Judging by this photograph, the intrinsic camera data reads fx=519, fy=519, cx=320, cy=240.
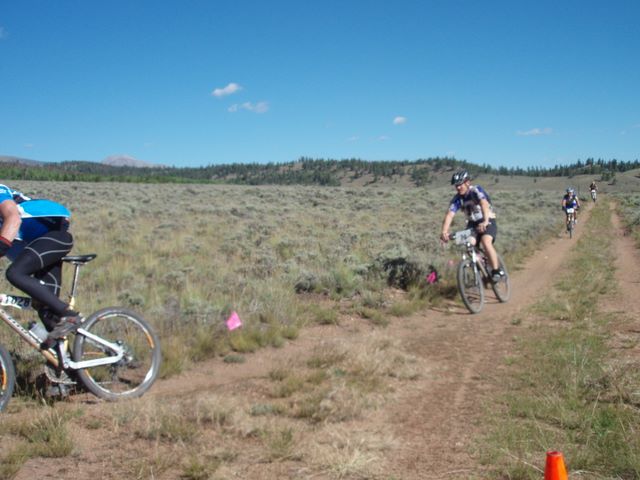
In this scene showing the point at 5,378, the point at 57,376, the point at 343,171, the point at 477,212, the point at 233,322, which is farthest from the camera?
the point at 343,171

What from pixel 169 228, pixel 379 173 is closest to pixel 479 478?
pixel 169 228

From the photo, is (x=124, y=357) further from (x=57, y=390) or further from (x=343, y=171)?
(x=343, y=171)

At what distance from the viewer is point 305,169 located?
162 meters

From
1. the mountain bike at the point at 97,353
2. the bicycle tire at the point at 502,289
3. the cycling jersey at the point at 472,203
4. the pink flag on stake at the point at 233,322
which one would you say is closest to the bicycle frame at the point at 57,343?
the mountain bike at the point at 97,353

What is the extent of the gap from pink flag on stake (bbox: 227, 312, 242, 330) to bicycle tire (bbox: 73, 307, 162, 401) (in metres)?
1.66

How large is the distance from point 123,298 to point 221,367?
2595 mm

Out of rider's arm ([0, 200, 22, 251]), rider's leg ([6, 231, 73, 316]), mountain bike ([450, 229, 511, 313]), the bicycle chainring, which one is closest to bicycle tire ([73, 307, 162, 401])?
the bicycle chainring

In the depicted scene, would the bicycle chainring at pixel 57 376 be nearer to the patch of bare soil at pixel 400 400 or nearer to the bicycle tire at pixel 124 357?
the bicycle tire at pixel 124 357

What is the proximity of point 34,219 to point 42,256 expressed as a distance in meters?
0.37

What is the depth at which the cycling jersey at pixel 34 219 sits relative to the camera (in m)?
4.57

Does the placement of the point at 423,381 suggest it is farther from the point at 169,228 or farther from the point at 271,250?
the point at 169,228

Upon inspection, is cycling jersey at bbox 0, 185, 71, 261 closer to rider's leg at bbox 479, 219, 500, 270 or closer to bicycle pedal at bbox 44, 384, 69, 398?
bicycle pedal at bbox 44, 384, 69, 398

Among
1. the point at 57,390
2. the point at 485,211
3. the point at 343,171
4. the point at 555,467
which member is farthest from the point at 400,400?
the point at 343,171

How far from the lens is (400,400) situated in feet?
16.1
